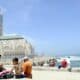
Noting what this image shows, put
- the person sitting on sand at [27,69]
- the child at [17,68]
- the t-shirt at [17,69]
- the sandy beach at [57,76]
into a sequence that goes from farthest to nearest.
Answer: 1. the sandy beach at [57,76]
2. the person sitting on sand at [27,69]
3. the t-shirt at [17,69]
4. the child at [17,68]

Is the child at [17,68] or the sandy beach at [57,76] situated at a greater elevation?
the child at [17,68]

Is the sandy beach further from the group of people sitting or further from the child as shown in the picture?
the child

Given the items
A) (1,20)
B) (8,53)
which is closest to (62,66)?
(8,53)

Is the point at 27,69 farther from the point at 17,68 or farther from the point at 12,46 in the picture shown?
the point at 12,46

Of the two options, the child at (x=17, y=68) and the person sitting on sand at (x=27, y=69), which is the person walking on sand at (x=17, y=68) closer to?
the child at (x=17, y=68)

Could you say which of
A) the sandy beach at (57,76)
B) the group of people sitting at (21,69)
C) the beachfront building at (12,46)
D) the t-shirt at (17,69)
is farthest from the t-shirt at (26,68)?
the beachfront building at (12,46)

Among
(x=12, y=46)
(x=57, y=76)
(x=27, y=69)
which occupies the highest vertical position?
(x=12, y=46)

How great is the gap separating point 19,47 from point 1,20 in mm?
87157

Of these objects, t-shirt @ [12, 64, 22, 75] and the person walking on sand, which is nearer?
the person walking on sand

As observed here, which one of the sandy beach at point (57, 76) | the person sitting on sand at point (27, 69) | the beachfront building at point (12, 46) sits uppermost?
the beachfront building at point (12, 46)

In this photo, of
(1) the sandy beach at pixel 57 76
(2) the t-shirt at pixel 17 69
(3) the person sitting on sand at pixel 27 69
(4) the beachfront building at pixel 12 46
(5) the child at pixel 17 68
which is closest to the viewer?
(5) the child at pixel 17 68

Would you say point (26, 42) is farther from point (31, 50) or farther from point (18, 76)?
point (18, 76)

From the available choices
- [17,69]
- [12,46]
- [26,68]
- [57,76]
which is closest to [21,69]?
[17,69]

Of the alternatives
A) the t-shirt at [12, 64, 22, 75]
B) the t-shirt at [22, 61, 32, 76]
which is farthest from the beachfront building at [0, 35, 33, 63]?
the t-shirt at [12, 64, 22, 75]
